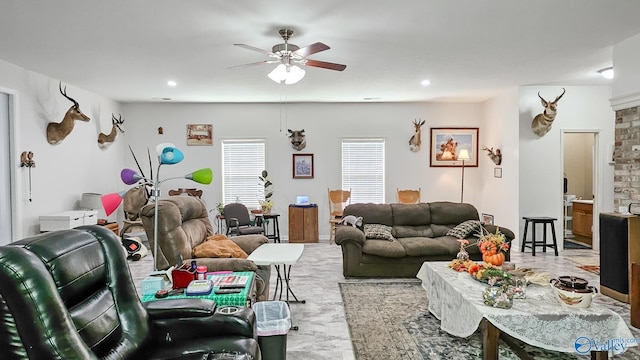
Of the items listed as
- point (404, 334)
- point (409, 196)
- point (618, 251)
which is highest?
point (409, 196)

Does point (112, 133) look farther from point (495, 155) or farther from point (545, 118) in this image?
point (545, 118)

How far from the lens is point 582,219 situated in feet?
24.3

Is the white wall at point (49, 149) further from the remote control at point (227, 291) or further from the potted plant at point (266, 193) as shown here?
the remote control at point (227, 291)

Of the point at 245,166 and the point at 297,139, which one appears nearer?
the point at 297,139

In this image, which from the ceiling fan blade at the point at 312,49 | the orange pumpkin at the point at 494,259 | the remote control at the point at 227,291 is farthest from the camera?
the orange pumpkin at the point at 494,259

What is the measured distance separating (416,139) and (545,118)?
2309 millimetres

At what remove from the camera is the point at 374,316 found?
364 centimetres

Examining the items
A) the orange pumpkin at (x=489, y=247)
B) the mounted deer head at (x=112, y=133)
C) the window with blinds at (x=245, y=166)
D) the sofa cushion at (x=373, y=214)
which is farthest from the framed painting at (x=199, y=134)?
the orange pumpkin at (x=489, y=247)

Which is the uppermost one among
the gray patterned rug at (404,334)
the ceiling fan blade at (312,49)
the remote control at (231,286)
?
the ceiling fan blade at (312,49)

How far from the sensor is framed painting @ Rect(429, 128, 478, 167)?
781 cm

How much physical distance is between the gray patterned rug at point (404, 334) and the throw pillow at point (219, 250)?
3.94 ft

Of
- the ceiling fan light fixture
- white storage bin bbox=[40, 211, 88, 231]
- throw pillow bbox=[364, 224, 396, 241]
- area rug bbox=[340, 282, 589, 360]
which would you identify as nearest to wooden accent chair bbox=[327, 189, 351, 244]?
throw pillow bbox=[364, 224, 396, 241]

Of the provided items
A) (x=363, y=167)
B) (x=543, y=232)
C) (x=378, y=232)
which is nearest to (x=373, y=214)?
(x=378, y=232)

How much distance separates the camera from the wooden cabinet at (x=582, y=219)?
7.19 m
